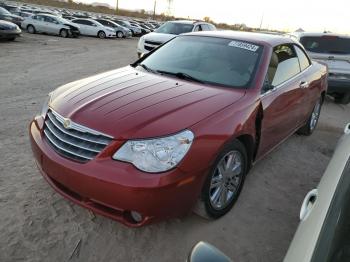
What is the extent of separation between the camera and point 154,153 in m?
2.63

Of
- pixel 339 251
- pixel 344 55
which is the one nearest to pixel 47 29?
pixel 344 55

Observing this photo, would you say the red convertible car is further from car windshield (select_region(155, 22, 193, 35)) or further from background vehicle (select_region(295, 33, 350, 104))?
car windshield (select_region(155, 22, 193, 35))

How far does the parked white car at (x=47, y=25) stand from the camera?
82.7ft

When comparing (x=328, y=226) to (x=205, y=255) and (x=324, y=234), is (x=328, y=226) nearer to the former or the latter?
(x=324, y=234)

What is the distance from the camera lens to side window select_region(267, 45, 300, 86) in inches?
157

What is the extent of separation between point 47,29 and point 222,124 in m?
25.4

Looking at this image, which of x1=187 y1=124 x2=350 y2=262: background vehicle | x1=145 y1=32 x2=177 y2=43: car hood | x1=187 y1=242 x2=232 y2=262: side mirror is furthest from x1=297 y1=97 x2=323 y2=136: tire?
x1=145 y1=32 x2=177 y2=43: car hood

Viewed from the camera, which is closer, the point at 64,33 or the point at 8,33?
the point at 8,33

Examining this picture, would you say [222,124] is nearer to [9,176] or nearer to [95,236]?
[95,236]

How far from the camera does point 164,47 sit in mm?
4621

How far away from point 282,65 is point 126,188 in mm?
2707

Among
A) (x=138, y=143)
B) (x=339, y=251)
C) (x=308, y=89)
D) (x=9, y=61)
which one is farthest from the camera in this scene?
(x=9, y=61)

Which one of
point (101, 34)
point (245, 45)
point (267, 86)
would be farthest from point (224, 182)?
point (101, 34)

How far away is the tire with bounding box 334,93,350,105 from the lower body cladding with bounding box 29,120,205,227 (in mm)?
7213
